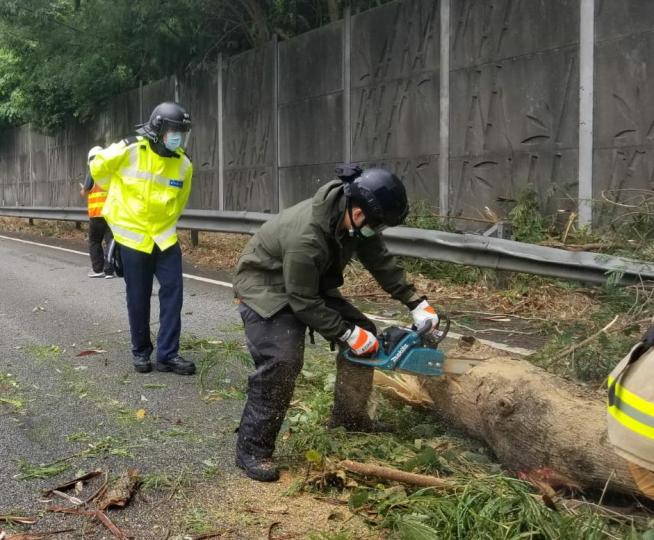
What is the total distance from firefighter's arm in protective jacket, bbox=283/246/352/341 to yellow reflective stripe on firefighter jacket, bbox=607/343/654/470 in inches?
64.0

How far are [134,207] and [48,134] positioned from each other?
20572 mm

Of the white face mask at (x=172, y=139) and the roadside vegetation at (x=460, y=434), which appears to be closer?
the roadside vegetation at (x=460, y=434)

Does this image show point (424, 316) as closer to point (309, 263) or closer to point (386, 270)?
point (386, 270)

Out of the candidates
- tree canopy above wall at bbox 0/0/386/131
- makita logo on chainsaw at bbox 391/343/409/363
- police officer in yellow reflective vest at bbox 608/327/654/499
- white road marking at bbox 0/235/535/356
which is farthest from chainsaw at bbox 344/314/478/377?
tree canopy above wall at bbox 0/0/386/131

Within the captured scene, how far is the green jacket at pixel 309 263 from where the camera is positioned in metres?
3.51

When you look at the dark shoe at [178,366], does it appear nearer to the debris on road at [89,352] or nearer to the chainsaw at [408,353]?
the debris on road at [89,352]

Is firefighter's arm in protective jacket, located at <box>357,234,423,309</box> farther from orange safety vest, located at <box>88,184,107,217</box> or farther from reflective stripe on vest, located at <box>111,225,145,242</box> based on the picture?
orange safety vest, located at <box>88,184,107,217</box>

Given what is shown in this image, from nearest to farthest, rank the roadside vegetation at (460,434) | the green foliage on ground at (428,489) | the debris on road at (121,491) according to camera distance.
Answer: the green foliage on ground at (428,489) < the roadside vegetation at (460,434) < the debris on road at (121,491)

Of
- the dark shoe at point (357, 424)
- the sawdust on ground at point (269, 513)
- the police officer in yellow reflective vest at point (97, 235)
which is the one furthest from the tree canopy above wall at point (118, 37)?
the sawdust on ground at point (269, 513)

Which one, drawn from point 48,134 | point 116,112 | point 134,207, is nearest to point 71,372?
point 134,207

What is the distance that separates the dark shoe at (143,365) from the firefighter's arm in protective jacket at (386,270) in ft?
7.26

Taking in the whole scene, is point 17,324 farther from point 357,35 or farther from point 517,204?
point 357,35

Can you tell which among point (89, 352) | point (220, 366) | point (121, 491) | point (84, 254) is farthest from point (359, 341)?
point (84, 254)

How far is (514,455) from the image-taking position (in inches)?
139
